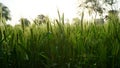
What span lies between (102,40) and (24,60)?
2.16ft

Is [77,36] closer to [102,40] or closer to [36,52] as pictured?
[102,40]

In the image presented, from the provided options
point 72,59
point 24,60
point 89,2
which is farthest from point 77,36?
point 89,2

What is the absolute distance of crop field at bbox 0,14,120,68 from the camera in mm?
2002

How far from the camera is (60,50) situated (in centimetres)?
208

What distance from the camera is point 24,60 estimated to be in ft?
6.66

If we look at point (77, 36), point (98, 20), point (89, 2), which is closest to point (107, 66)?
point (77, 36)

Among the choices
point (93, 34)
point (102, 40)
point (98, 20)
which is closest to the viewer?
point (102, 40)

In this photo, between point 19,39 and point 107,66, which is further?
point 19,39

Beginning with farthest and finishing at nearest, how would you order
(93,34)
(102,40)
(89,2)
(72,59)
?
(89,2) → (93,34) → (102,40) → (72,59)

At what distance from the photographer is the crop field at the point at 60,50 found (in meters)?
2.00

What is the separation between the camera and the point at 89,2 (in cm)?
5206

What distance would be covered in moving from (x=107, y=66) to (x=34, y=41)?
59 cm

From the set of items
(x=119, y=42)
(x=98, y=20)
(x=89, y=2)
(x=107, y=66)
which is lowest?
(x=107, y=66)

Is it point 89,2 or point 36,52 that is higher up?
point 89,2
